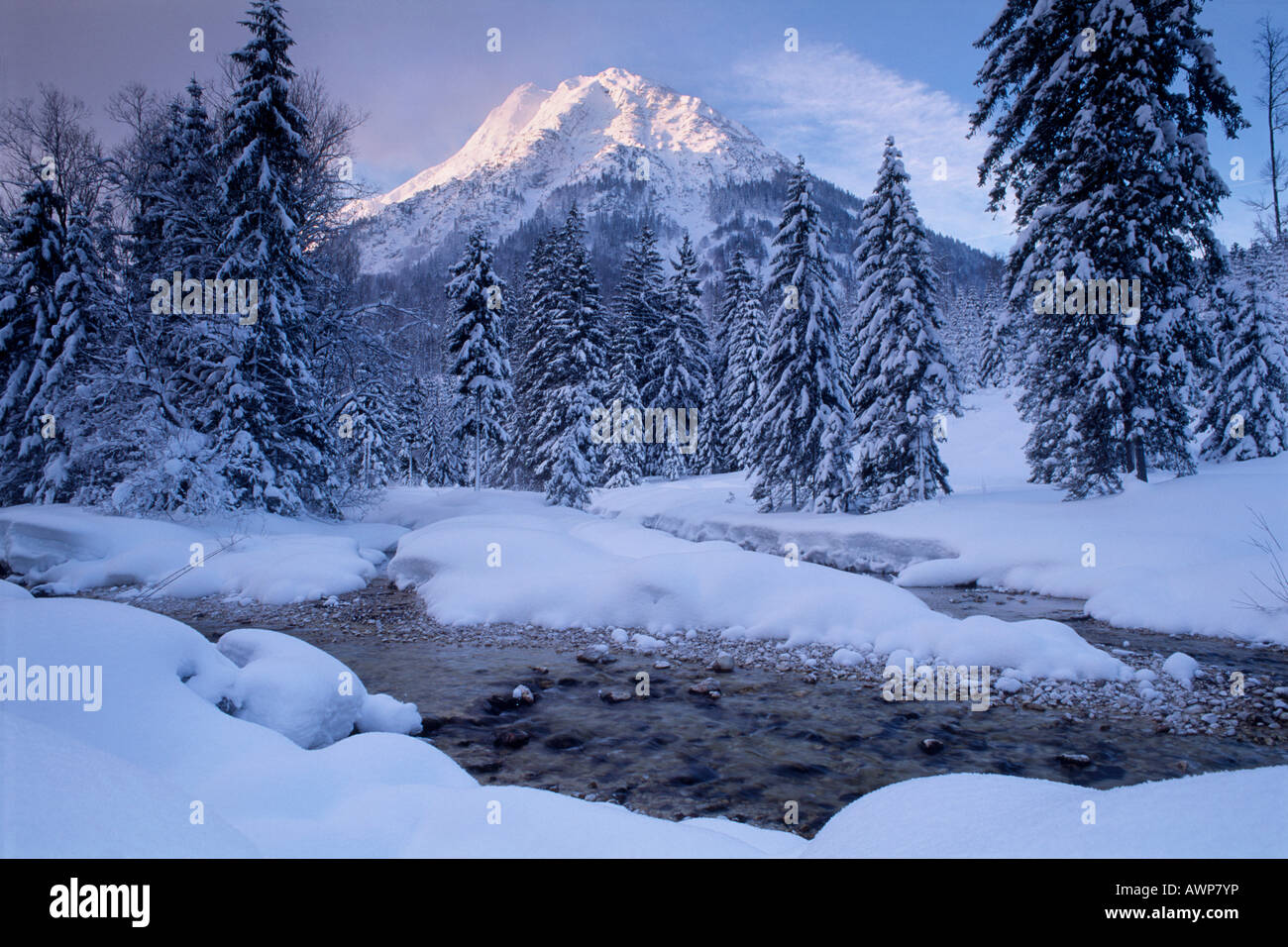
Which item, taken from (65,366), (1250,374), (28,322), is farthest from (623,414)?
(1250,374)

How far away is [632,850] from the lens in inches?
101

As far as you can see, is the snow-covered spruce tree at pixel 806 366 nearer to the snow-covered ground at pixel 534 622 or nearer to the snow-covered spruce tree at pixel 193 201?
the snow-covered ground at pixel 534 622

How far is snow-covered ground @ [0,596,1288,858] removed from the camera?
1993 mm

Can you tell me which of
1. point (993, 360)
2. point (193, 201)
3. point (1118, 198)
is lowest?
point (1118, 198)

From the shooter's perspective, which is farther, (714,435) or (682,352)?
(714,435)

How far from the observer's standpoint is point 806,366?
24.0 metres

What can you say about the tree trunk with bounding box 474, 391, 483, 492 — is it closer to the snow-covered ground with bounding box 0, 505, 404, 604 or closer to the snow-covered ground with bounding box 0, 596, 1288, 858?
the snow-covered ground with bounding box 0, 505, 404, 604

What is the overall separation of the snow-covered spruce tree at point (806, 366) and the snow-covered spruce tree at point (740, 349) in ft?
38.0

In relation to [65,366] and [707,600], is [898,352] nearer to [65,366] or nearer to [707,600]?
[707,600]

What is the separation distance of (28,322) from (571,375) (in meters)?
22.0

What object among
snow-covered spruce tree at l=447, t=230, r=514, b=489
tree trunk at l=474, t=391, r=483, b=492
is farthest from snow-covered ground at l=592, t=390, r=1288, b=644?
snow-covered spruce tree at l=447, t=230, r=514, b=489
